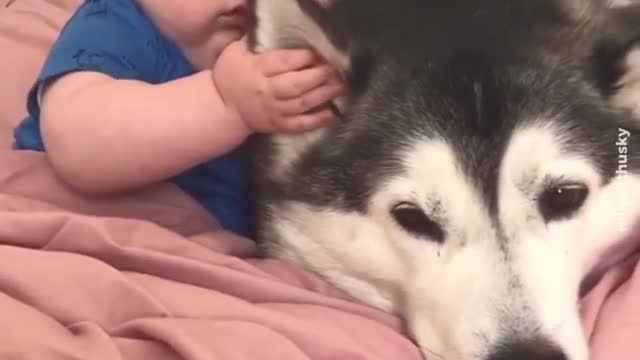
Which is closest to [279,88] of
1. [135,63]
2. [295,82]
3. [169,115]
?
[295,82]

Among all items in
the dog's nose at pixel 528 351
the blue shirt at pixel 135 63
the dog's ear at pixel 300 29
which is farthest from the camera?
the blue shirt at pixel 135 63

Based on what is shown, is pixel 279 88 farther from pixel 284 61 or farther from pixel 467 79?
pixel 467 79

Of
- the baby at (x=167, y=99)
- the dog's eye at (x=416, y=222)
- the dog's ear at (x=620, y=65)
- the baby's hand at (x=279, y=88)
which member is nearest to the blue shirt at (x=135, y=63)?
the baby at (x=167, y=99)

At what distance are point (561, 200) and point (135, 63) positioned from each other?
47 cm

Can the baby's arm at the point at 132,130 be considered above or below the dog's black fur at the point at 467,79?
below

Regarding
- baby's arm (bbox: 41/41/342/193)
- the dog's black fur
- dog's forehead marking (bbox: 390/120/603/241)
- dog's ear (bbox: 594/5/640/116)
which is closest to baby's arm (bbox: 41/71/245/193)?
baby's arm (bbox: 41/41/342/193)

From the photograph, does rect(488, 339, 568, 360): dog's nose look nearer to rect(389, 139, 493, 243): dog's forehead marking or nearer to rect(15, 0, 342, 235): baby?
rect(389, 139, 493, 243): dog's forehead marking

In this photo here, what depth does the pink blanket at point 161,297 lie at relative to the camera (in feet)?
3.27

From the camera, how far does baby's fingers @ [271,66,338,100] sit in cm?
108

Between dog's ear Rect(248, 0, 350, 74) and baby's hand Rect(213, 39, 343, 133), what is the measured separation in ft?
0.04

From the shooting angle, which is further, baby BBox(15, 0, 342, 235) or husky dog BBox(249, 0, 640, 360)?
baby BBox(15, 0, 342, 235)

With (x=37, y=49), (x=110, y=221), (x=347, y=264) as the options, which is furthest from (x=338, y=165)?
(x=37, y=49)

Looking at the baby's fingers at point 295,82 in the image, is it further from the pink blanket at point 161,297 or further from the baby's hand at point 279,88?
the pink blanket at point 161,297

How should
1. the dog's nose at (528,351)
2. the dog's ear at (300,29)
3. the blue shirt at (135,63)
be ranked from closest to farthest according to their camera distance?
the dog's nose at (528,351)
the dog's ear at (300,29)
the blue shirt at (135,63)
